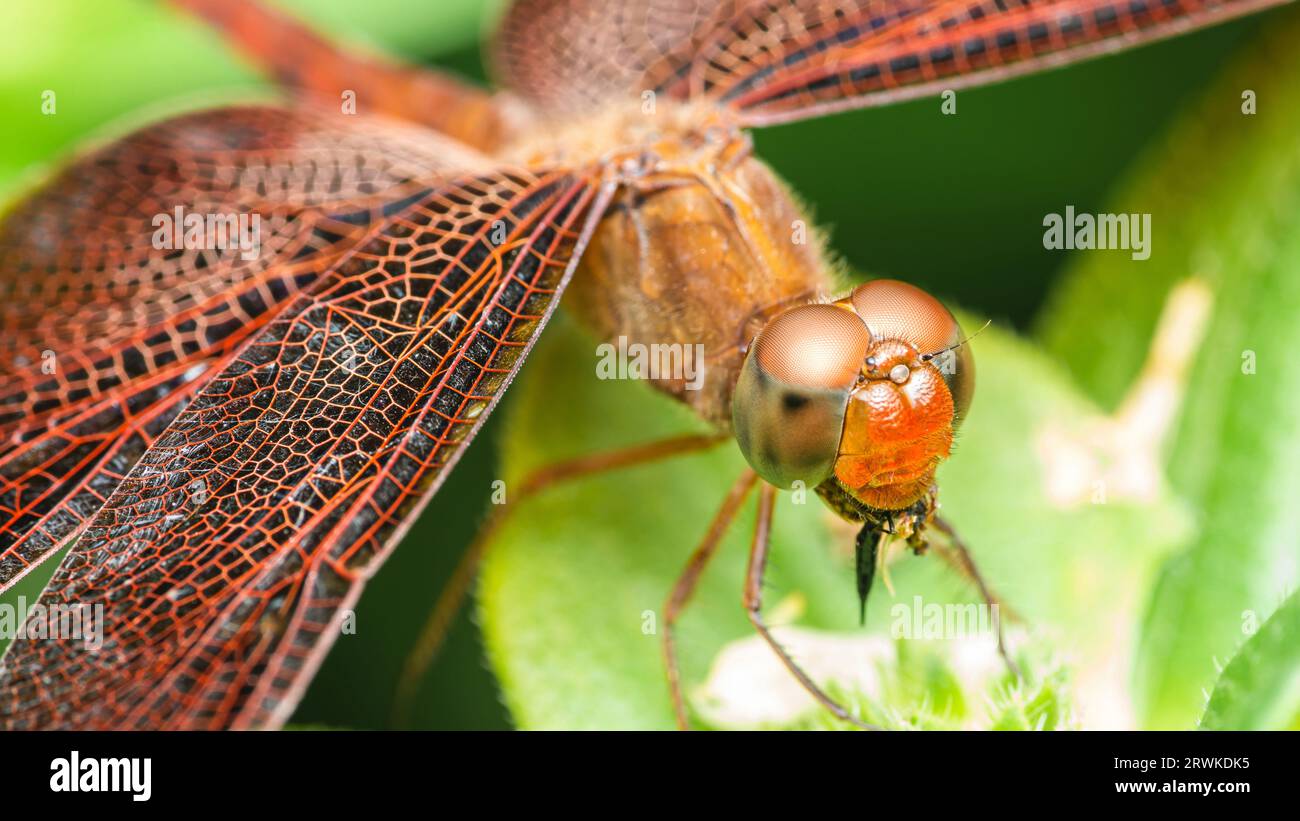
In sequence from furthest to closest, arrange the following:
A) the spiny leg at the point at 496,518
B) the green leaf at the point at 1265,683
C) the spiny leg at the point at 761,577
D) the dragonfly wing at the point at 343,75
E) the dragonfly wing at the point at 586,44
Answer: the dragonfly wing at the point at 343,75, the dragonfly wing at the point at 586,44, the spiny leg at the point at 496,518, the spiny leg at the point at 761,577, the green leaf at the point at 1265,683

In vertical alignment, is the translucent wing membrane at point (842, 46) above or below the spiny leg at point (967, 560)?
above

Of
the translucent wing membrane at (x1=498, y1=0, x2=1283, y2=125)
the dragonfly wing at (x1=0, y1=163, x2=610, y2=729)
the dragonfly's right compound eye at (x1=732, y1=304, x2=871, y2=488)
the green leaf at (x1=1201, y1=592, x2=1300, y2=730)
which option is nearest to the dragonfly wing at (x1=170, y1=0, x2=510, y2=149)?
the translucent wing membrane at (x1=498, y1=0, x2=1283, y2=125)

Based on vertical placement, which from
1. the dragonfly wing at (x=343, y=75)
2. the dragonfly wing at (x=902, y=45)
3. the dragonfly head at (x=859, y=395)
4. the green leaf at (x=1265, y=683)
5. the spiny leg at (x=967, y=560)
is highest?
the dragonfly wing at (x=343, y=75)

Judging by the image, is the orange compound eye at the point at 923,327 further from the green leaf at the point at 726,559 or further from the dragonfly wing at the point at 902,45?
the dragonfly wing at the point at 902,45

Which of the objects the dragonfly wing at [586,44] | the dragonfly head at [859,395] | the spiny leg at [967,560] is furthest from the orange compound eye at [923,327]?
the dragonfly wing at [586,44]
